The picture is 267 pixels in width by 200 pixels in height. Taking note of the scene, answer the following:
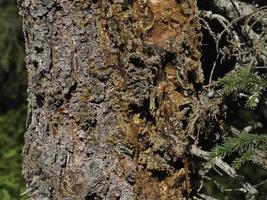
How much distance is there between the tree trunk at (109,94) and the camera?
2.37m

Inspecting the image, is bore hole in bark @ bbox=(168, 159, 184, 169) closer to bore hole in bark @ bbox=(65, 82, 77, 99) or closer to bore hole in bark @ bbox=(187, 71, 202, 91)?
bore hole in bark @ bbox=(187, 71, 202, 91)

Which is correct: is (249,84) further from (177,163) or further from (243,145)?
(177,163)

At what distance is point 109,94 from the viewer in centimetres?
239

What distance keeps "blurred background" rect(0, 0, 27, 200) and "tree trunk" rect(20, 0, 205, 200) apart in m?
2.74

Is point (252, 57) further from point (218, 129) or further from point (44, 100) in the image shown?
point (44, 100)

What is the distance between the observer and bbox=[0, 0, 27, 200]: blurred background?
18.1 feet

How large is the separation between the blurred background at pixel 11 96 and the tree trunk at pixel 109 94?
274 cm

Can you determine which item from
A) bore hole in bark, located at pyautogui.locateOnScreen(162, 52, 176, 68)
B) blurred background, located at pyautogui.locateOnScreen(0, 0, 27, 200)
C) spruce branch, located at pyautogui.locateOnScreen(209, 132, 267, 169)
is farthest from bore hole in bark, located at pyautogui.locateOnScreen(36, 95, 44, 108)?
blurred background, located at pyautogui.locateOnScreen(0, 0, 27, 200)

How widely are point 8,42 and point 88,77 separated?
3.79 m

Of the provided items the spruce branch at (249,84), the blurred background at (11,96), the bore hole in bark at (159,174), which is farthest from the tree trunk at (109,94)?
the blurred background at (11,96)

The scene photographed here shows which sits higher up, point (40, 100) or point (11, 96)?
point (40, 100)

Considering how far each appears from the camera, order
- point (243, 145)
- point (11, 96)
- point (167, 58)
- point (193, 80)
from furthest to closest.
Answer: point (11, 96) < point (193, 80) < point (167, 58) < point (243, 145)

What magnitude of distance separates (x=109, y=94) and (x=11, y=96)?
5.27 meters

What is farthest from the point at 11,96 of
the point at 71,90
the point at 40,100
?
the point at 71,90
